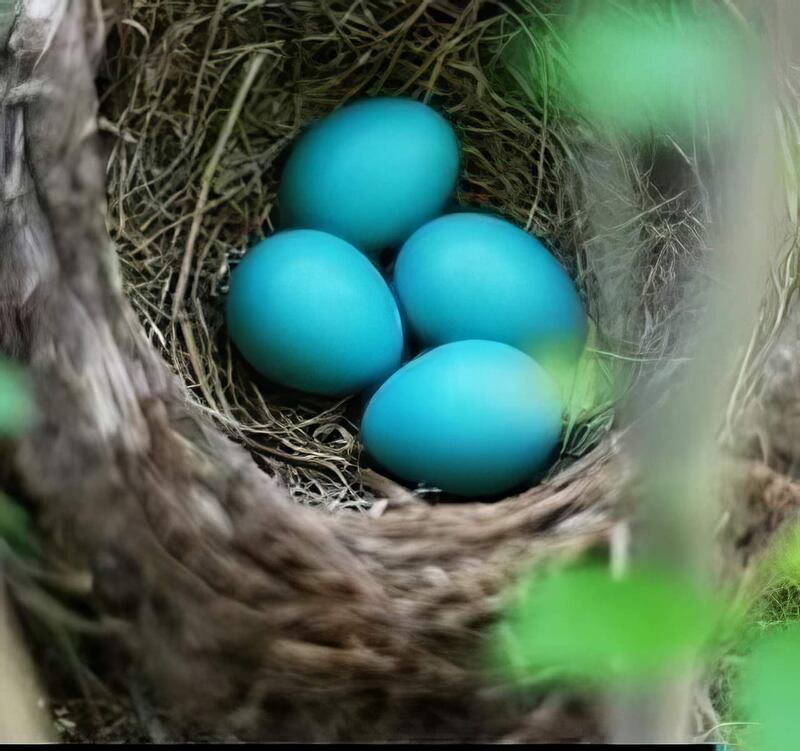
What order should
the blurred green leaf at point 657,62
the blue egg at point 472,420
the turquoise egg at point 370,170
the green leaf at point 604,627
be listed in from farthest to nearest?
the turquoise egg at point 370,170 < the blue egg at point 472,420 < the blurred green leaf at point 657,62 < the green leaf at point 604,627

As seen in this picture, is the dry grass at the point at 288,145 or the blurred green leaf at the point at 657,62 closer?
the blurred green leaf at the point at 657,62

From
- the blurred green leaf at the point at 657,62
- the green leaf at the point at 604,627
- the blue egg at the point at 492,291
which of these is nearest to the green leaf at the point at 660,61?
the blurred green leaf at the point at 657,62

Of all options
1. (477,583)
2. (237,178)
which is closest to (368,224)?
(237,178)

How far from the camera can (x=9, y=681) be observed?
547mm

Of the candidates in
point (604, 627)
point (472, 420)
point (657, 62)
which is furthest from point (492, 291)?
point (604, 627)

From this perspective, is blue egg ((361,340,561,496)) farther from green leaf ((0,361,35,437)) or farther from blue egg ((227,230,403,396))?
green leaf ((0,361,35,437))

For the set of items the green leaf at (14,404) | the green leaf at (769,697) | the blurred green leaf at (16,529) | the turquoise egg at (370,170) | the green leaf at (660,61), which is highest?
the green leaf at (660,61)

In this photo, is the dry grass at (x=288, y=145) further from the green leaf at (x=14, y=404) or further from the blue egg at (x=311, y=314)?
the green leaf at (x=14, y=404)

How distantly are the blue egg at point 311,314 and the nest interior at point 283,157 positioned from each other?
5 centimetres

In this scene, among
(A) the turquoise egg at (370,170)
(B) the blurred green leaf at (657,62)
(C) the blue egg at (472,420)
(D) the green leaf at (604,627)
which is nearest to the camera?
(D) the green leaf at (604,627)

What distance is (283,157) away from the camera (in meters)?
0.96

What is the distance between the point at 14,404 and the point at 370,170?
1.52ft

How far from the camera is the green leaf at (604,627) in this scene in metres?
0.53

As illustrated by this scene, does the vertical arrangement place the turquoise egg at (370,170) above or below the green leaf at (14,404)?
above
